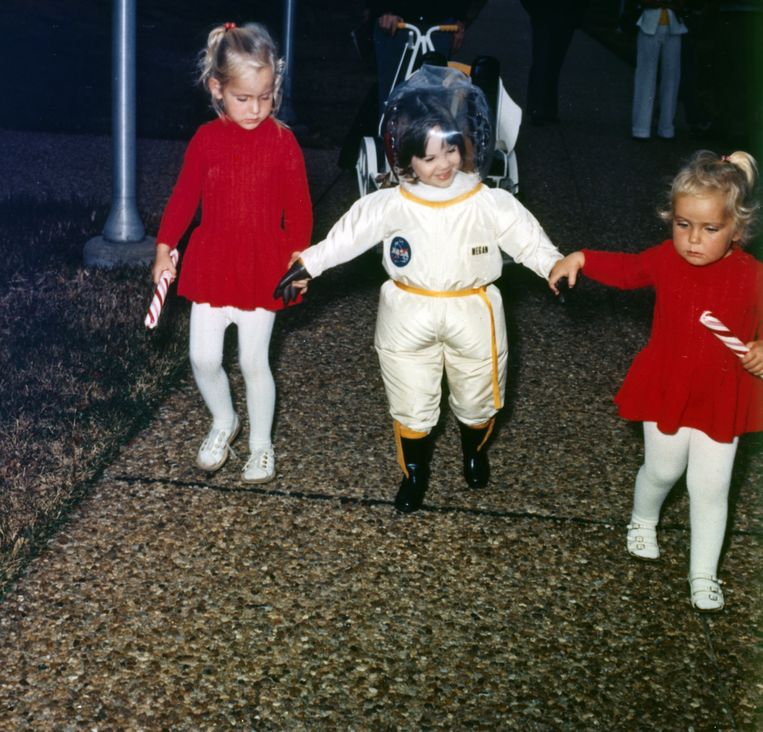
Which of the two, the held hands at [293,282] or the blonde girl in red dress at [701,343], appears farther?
the held hands at [293,282]

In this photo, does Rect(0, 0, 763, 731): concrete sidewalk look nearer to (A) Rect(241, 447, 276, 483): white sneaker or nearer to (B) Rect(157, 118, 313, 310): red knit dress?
(A) Rect(241, 447, 276, 483): white sneaker

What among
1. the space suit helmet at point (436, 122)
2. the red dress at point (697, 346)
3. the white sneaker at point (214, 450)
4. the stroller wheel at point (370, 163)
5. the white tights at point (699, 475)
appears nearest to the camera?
the red dress at point (697, 346)

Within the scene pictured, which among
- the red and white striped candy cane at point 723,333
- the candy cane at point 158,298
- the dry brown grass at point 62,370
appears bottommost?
the dry brown grass at point 62,370

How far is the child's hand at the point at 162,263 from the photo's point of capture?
3.87 m

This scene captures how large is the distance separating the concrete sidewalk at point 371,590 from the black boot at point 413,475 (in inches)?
2.7

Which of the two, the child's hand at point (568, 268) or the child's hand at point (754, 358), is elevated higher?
the child's hand at point (568, 268)

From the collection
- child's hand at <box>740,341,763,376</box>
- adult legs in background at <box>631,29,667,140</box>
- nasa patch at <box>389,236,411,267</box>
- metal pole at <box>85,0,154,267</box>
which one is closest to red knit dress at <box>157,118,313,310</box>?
nasa patch at <box>389,236,411,267</box>

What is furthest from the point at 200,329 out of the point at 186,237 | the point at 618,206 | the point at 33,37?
the point at 33,37

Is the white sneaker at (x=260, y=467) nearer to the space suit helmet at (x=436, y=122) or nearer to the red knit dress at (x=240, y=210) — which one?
the red knit dress at (x=240, y=210)

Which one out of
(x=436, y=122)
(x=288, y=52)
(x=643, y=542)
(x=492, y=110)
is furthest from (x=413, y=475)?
(x=288, y=52)

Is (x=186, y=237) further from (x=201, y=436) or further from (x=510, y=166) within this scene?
(x=201, y=436)

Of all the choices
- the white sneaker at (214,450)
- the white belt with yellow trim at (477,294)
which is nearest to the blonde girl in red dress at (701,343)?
the white belt with yellow trim at (477,294)

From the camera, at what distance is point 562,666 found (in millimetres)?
3223

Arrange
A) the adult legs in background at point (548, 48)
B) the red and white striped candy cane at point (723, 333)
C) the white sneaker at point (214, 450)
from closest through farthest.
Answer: the red and white striped candy cane at point (723, 333)
the white sneaker at point (214, 450)
the adult legs in background at point (548, 48)
